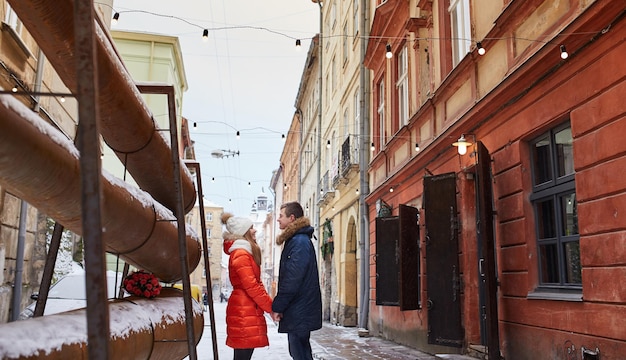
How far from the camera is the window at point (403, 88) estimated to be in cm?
1229

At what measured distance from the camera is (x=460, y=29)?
9.29 m

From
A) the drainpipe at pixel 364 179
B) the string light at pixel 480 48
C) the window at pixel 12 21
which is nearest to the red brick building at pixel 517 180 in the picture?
the string light at pixel 480 48

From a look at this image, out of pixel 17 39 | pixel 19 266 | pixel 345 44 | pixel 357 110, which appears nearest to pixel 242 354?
pixel 19 266

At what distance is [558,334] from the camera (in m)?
5.79

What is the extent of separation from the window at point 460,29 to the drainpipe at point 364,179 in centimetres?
586

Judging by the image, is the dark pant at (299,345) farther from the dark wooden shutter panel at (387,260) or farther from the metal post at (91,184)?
the dark wooden shutter panel at (387,260)

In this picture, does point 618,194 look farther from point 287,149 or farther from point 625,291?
Answer: point 287,149

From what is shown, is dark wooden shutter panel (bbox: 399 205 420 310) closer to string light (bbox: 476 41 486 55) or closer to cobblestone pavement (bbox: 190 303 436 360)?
cobblestone pavement (bbox: 190 303 436 360)

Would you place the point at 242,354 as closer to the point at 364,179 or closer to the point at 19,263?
the point at 19,263

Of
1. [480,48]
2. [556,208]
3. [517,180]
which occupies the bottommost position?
[556,208]

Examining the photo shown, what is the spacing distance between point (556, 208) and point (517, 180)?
83 cm

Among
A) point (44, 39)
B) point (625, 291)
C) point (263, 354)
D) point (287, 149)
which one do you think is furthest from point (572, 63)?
point (287, 149)

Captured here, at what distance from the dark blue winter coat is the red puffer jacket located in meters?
0.16

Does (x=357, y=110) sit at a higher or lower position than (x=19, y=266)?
higher
